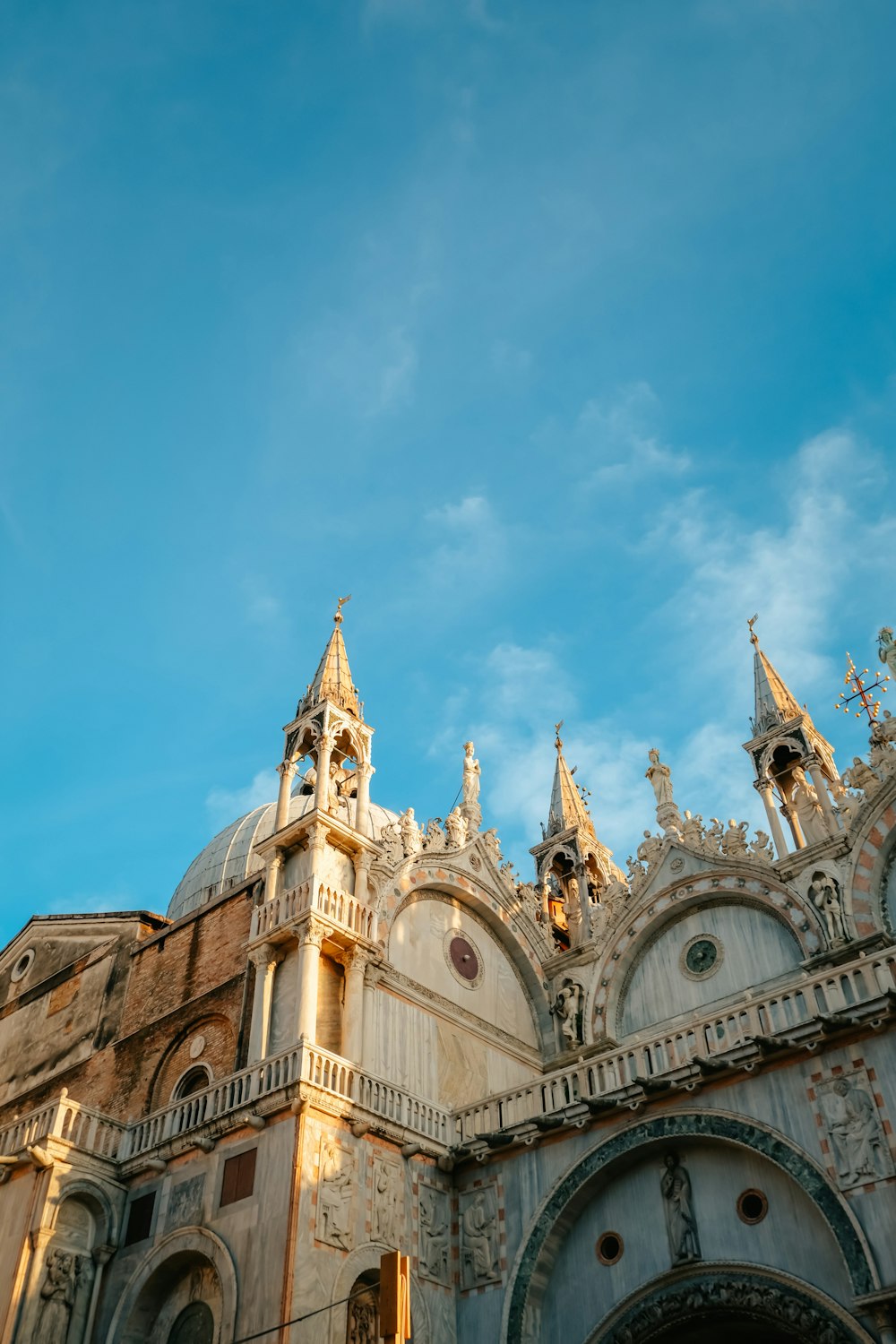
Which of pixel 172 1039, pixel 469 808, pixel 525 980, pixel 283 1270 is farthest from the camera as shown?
pixel 469 808

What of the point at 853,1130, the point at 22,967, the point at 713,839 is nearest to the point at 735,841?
the point at 713,839

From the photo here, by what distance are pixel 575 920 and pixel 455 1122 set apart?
6956 millimetres

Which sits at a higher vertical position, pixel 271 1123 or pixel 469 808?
pixel 469 808

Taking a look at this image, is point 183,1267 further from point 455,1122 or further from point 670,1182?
point 670,1182

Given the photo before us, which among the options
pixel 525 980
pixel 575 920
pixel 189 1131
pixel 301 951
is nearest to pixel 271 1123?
pixel 189 1131

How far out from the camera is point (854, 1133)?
1483 centimetres

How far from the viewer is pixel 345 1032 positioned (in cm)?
1953

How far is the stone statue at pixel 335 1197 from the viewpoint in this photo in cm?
1658

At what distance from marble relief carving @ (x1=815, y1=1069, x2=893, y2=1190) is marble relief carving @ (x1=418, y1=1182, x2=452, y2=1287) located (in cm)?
657

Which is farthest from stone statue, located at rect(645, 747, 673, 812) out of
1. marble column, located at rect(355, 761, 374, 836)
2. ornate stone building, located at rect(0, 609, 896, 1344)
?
marble column, located at rect(355, 761, 374, 836)

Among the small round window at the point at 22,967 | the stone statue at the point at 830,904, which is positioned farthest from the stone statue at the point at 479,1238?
the small round window at the point at 22,967

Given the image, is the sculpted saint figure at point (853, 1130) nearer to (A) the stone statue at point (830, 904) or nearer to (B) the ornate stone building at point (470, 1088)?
(B) the ornate stone building at point (470, 1088)

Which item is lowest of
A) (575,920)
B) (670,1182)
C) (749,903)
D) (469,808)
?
(670,1182)

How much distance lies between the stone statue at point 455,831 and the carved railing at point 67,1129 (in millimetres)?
8391
